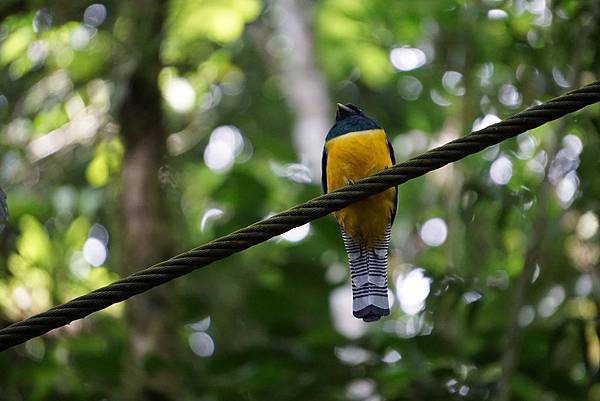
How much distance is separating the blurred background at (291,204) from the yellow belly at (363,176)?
1256mm

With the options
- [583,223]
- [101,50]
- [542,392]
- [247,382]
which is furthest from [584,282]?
[101,50]

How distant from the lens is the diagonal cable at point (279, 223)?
278 cm

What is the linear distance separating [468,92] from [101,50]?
2645 mm

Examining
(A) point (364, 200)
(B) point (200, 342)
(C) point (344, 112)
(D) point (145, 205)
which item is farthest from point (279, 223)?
(B) point (200, 342)

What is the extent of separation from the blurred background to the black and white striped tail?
49.9 inches

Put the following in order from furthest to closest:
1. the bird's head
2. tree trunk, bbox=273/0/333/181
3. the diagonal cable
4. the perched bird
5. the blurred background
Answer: tree trunk, bbox=273/0/333/181, the blurred background, the bird's head, the perched bird, the diagonal cable

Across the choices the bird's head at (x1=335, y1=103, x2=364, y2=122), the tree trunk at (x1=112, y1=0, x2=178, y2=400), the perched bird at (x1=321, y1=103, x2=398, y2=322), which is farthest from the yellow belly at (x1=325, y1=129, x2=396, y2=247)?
the tree trunk at (x1=112, y1=0, x2=178, y2=400)

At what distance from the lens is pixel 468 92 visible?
23.9ft

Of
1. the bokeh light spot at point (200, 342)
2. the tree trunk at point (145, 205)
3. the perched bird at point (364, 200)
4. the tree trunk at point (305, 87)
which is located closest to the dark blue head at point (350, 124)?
the perched bird at point (364, 200)

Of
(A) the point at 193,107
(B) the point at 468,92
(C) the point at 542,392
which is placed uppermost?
(A) the point at 193,107

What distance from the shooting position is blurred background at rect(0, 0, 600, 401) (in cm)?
561

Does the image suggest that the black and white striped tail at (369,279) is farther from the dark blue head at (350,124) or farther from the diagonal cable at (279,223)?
the diagonal cable at (279,223)

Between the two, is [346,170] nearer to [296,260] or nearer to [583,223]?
[296,260]

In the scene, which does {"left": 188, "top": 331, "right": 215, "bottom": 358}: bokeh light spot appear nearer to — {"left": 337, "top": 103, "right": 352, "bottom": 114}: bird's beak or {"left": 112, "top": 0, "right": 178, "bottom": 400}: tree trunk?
{"left": 112, "top": 0, "right": 178, "bottom": 400}: tree trunk
